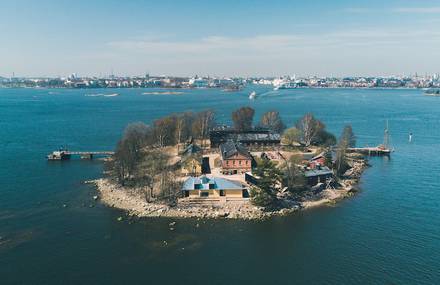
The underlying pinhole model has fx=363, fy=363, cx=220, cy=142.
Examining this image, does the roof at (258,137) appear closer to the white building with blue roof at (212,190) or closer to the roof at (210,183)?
the roof at (210,183)

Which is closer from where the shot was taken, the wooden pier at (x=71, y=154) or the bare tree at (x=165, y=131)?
the wooden pier at (x=71, y=154)

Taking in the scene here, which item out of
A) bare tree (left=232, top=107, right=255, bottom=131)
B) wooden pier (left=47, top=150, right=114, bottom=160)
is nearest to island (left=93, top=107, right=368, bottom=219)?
wooden pier (left=47, top=150, right=114, bottom=160)

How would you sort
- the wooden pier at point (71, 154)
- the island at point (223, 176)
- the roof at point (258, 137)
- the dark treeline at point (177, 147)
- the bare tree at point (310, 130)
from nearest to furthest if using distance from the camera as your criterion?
the island at point (223, 176)
the dark treeline at point (177, 147)
the wooden pier at point (71, 154)
the roof at point (258, 137)
the bare tree at point (310, 130)

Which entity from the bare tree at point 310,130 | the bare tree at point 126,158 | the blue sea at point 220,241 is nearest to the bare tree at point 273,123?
the bare tree at point 310,130

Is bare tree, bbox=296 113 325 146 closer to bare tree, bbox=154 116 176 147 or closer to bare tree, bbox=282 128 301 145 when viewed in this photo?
bare tree, bbox=282 128 301 145

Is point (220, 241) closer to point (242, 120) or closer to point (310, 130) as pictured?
point (310, 130)

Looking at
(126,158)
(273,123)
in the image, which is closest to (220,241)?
(126,158)
